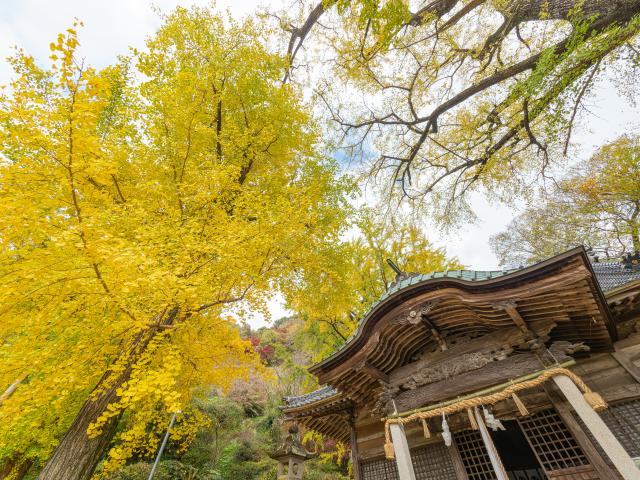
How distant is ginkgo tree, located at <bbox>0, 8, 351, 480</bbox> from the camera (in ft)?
14.2

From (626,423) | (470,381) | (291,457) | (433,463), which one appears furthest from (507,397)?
(291,457)

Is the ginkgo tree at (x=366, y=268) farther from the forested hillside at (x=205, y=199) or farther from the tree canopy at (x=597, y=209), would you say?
the tree canopy at (x=597, y=209)

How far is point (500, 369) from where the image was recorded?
442cm

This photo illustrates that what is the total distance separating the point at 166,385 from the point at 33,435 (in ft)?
24.9

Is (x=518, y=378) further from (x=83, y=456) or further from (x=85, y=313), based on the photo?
(x=85, y=313)

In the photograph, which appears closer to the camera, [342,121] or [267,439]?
[342,121]

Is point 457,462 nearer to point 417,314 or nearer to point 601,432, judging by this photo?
point 601,432

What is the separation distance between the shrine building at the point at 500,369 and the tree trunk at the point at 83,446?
3955 mm

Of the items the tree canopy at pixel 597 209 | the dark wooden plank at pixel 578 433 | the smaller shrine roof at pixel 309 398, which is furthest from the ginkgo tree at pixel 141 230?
the tree canopy at pixel 597 209

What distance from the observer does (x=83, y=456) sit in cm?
457

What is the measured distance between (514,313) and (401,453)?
2794mm

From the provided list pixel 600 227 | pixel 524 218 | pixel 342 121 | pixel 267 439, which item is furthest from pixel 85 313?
pixel 524 218

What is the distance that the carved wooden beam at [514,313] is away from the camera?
13.1 feet

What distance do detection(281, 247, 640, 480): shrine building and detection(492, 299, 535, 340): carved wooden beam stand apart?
1 centimetres
